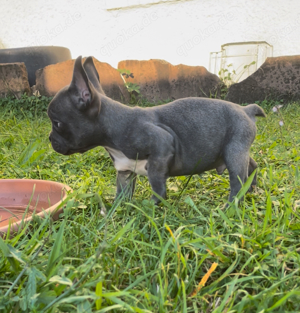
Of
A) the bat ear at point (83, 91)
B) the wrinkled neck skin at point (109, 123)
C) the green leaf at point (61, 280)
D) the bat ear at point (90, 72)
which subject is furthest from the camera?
the bat ear at point (90, 72)

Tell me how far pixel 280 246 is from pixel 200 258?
0.27 metres

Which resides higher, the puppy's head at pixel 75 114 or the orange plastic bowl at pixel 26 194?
the puppy's head at pixel 75 114

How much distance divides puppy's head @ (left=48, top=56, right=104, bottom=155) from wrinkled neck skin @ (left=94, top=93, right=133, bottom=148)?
0.08 feet

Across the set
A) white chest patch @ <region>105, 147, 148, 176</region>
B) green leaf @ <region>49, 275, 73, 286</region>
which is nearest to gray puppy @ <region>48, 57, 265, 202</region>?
white chest patch @ <region>105, 147, 148, 176</region>

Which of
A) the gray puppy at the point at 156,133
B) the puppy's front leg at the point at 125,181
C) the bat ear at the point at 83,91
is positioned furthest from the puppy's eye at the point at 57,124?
the puppy's front leg at the point at 125,181

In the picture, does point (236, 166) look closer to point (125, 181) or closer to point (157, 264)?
point (125, 181)

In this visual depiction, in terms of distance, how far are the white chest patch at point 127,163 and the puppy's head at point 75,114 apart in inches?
5.6

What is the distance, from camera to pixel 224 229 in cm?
132

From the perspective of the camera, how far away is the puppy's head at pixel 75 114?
147 centimetres

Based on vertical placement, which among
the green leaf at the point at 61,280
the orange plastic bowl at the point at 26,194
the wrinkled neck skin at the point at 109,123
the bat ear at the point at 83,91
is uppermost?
the bat ear at the point at 83,91

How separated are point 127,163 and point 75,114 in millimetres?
342

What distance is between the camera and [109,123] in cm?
156

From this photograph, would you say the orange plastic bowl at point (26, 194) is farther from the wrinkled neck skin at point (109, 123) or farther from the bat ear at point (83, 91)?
the bat ear at point (83, 91)

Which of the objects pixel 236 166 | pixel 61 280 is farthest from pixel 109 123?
pixel 61 280
